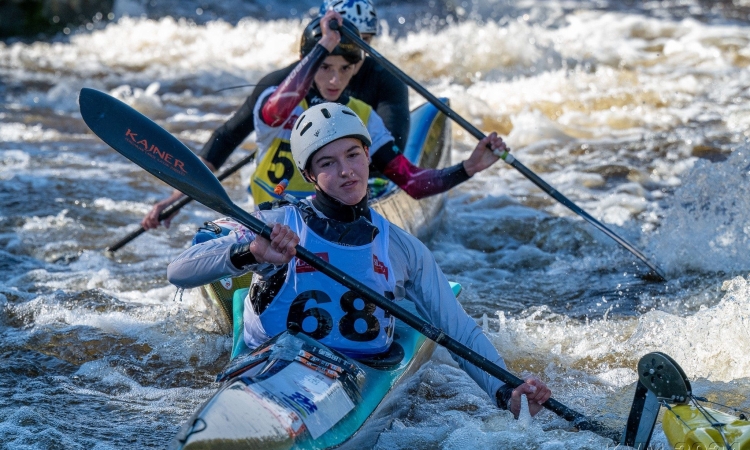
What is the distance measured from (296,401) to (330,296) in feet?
1.82

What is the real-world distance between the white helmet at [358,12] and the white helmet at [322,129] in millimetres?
1976

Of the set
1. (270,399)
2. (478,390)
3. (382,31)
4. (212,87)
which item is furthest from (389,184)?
(382,31)

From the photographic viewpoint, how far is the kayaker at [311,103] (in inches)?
189

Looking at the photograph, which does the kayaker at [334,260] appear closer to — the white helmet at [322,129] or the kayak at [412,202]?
the white helmet at [322,129]

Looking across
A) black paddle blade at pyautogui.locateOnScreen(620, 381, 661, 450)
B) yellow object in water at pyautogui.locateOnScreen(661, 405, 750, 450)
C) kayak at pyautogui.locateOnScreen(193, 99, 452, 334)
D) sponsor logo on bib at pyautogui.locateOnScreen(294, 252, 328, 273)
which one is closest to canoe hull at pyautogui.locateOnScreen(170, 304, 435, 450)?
sponsor logo on bib at pyautogui.locateOnScreen(294, 252, 328, 273)

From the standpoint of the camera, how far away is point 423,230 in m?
6.49

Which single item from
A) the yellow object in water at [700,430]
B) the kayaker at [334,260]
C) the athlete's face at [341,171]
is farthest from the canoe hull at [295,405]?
the yellow object in water at [700,430]

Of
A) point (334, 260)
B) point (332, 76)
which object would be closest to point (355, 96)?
point (332, 76)

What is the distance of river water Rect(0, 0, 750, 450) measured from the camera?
415 cm

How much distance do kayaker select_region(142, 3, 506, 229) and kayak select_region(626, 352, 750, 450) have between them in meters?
1.92

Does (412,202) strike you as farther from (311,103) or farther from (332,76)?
(332,76)

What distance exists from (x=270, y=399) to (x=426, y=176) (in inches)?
86.1

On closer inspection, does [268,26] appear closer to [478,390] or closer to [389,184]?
[389,184]

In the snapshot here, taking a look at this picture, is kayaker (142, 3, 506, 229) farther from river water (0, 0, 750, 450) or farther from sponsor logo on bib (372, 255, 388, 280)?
sponsor logo on bib (372, 255, 388, 280)
